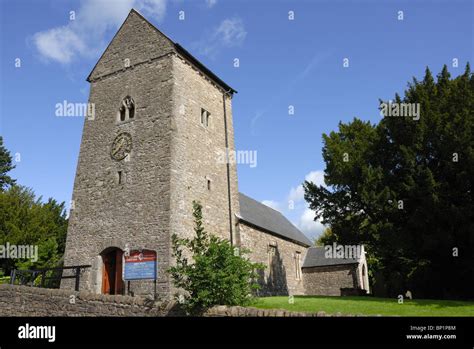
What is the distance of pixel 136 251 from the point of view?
56.7 feet

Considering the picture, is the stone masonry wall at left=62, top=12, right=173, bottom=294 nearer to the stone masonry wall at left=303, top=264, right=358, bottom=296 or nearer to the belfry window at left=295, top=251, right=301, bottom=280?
the belfry window at left=295, top=251, right=301, bottom=280

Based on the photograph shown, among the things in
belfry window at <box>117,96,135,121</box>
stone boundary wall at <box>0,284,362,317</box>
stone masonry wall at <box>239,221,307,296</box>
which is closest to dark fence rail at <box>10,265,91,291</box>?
stone boundary wall at <box>0,284,362,317</box>

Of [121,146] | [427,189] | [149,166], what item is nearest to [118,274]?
[149,166]

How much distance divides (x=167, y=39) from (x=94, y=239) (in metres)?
11.1

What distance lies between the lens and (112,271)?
1819cm

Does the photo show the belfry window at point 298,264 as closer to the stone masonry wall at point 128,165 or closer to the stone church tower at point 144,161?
the stone church tower at point 144,161

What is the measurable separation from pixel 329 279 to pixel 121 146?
748 inches

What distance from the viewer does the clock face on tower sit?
63.7ft

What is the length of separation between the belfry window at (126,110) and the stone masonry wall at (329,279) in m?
18.4

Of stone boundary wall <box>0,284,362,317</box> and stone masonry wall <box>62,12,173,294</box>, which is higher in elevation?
stone masonry wall <box>62,12,173,294</box>

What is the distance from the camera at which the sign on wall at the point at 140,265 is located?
54.5ft

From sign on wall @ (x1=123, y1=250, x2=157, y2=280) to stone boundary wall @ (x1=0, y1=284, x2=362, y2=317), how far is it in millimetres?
2623

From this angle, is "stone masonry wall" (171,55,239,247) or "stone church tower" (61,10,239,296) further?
"stone masonry wall" (171,55,239,247)

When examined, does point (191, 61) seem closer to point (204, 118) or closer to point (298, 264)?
point (204, 118)
